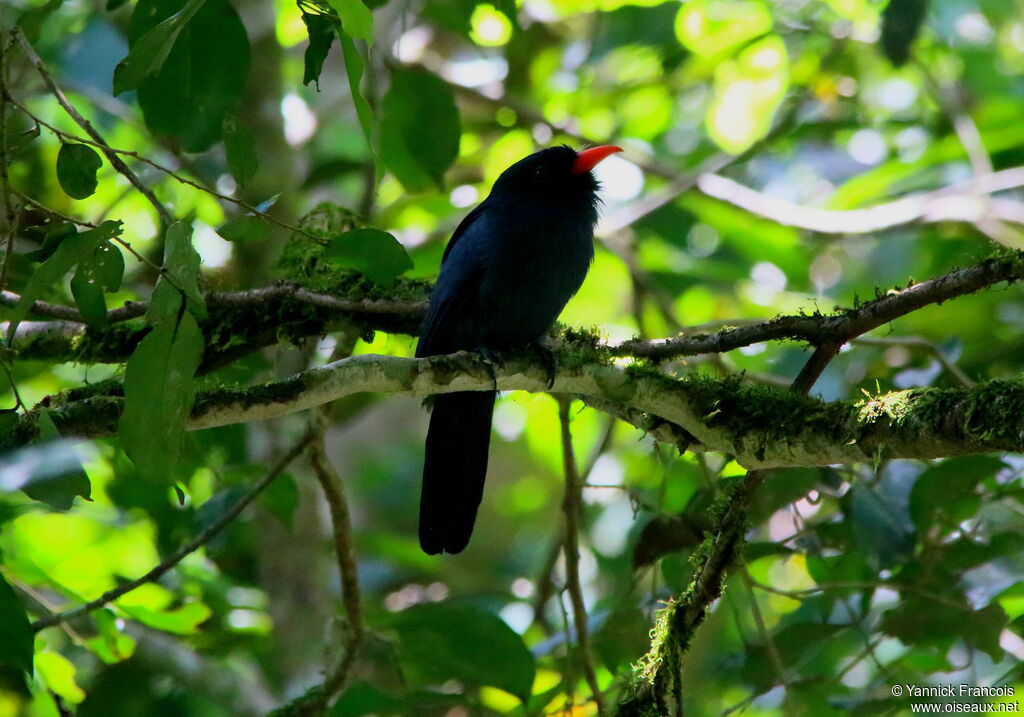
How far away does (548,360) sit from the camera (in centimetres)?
316

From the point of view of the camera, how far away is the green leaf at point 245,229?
2.51 meters

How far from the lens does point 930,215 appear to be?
5273 mm

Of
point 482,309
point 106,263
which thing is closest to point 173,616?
point 482,309

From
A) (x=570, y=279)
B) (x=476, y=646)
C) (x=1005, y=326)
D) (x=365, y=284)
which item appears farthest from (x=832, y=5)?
(x=476, y=646)

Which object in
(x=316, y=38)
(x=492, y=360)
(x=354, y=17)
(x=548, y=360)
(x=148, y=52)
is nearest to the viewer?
(x=354, y=17)

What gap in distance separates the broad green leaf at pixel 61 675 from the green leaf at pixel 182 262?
224cm

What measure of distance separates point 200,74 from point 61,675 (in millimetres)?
2555

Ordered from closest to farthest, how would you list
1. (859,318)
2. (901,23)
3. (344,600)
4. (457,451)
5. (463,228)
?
1. (859,318)
2. (344,600)
3. (457,451)
4. (901,23)
5. (463,228)

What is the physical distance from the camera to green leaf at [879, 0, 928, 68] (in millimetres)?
3945

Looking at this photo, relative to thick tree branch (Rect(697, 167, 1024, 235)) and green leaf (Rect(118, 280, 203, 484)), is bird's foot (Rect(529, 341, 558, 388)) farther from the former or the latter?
thick tree branch (Rect(697, 167, 1024, 235))

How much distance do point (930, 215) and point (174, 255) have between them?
13.9 feet

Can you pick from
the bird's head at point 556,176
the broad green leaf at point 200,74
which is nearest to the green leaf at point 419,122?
the bird's head at point 556,176

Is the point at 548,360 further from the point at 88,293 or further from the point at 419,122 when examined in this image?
the point at 88,293

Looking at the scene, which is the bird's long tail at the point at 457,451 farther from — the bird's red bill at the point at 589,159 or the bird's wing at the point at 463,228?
the bird's red bill at the point at 589,159
